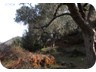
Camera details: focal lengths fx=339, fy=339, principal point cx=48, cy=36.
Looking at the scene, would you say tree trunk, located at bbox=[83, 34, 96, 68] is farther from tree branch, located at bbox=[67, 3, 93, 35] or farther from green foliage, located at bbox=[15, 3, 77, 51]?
green foliage, located at bbox=[15, 3, 77, 51]

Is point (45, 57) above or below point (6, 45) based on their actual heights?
below

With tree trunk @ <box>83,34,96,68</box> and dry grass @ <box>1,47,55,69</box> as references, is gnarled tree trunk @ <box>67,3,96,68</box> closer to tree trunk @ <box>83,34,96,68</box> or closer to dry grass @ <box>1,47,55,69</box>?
tree trunk @ <box>83,34,96,68</box>

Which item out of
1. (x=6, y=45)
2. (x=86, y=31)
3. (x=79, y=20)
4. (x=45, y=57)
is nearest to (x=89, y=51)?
(x=86, y=31)

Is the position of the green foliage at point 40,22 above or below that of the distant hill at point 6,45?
above

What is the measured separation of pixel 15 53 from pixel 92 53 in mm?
719

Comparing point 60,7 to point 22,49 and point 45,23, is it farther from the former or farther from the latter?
point 22,49

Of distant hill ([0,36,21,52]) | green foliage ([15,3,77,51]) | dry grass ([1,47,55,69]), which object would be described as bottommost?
dry grass ([1,47,55,69])

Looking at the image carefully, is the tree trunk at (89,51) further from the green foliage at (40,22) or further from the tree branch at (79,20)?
the green foliage at (40,22)

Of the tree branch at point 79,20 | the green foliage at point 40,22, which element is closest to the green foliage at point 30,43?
the green foliage at point 40,22

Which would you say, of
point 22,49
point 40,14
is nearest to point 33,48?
point 22,49

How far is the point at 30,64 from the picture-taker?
3.12m

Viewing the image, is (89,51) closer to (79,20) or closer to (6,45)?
(79,20)

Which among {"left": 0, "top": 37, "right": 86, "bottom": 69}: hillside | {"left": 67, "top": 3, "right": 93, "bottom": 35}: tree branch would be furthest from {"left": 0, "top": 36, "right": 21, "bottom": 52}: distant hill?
{"left": 67, "top": 3, "right": 93, "bottom": 35}: tree branch

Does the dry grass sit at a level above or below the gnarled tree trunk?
A: below
